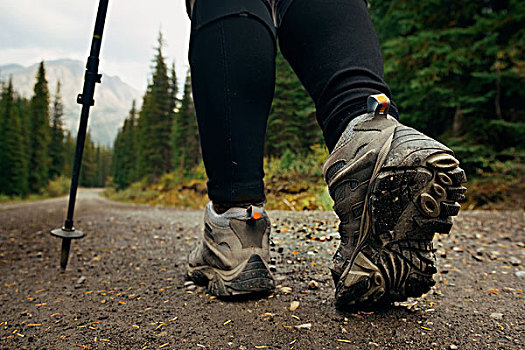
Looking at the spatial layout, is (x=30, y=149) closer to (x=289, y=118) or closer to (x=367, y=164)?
(x=289, y=118)

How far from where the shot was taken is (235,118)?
36.9 inches

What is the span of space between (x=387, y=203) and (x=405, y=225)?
0.23 ft

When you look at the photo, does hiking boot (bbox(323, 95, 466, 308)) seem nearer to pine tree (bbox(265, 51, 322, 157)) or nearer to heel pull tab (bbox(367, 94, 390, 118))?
heel pull tab (bbox(367, 94, 390, 118))

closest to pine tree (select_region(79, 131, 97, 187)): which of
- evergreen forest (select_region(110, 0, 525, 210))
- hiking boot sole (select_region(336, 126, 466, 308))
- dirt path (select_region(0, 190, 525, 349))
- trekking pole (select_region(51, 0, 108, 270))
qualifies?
evergreen forest (select_region(110, 0, 525, 210))

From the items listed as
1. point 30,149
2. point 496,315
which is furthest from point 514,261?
point 30,149

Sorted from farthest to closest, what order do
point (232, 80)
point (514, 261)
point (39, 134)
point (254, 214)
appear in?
1. point (39, 134)
2. point (514, 261)
3. point (254, 214)
4. point (232, 80)

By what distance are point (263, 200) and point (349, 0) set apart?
0.66 m

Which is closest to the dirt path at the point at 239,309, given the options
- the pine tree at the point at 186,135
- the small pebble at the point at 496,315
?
the small pebble at the point at 496,315

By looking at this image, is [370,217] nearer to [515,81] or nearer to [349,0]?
[349,0]

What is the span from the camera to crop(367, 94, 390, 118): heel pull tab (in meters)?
0.81

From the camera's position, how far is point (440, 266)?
146 cm

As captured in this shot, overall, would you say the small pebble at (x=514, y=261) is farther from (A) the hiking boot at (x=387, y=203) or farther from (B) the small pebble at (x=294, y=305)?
(B) the small pebble at (x=294, y=305)

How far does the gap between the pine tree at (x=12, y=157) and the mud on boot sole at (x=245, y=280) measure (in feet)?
92.5

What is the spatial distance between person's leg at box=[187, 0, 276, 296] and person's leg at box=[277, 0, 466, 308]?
138mm
